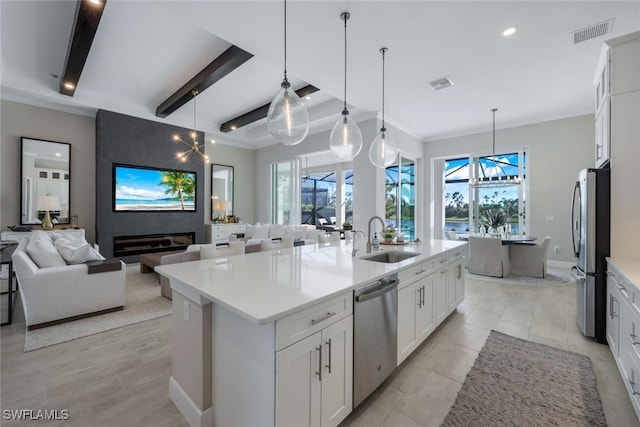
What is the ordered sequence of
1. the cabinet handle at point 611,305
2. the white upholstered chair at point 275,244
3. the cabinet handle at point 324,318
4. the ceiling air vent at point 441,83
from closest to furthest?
the cabinet handle at point 324,318
the cabinet handle at point 611,305
the white upholstered chair at point 275,244
the ceiling air vent at point 441,83

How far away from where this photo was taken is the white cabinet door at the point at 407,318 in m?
2.00

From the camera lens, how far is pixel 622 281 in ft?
6.53

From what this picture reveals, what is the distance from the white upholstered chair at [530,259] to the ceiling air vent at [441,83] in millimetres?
3219

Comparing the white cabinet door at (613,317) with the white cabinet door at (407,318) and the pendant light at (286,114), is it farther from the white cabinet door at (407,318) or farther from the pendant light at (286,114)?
the pendant light at (286,114)

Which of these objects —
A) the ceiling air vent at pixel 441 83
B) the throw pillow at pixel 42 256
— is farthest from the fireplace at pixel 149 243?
the ceiling air vent at pixel 441 83

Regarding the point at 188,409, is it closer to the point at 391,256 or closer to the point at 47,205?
the point at 391,256

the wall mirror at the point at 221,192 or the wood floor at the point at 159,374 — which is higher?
the wall mirror at the point at 221,192

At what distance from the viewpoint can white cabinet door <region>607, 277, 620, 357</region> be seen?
6.89 ft

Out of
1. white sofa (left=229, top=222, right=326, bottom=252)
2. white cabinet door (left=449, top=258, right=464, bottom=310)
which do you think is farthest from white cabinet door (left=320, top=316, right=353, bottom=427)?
white sofa (left=229, top=222, right=326, bottom=252)

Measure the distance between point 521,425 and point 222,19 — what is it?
402 cm

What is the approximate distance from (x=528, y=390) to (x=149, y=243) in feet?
22.9

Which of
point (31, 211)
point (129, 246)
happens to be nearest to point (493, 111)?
point (129, 246)

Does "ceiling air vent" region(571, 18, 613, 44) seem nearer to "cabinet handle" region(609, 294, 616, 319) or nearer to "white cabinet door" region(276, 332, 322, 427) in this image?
"cabinet handle" region(609, 294, 616, 319)

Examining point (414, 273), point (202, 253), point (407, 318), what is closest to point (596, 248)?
point (414, 273)
